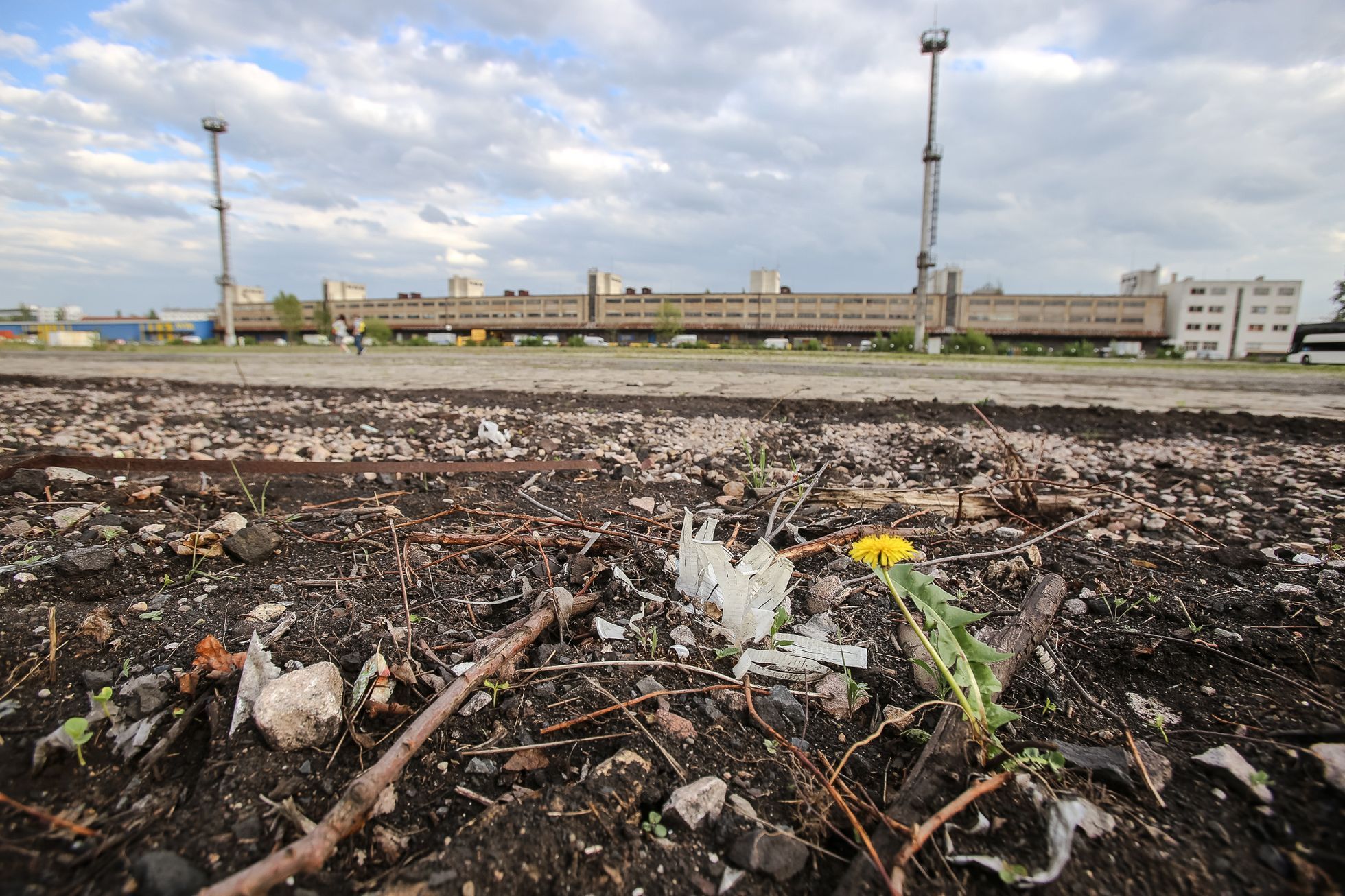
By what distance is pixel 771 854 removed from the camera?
99cm

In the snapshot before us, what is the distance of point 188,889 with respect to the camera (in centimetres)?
85

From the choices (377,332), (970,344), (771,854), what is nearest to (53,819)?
(771,854)

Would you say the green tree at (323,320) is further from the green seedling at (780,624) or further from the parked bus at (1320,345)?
the parked bus at (1320,345)

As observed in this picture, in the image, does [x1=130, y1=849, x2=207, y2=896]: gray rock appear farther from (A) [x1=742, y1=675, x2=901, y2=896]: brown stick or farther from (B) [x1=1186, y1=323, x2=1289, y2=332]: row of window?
(B) [x1=1186, y1=323, x2=1289, y2=332]: row of window

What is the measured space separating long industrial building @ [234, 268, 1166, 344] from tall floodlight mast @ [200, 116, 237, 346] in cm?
3371

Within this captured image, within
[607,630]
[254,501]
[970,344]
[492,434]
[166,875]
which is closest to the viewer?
[166,875]

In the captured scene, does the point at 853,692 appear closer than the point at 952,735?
Result: No

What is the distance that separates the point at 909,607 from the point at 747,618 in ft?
1.94

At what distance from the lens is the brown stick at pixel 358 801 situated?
83cm

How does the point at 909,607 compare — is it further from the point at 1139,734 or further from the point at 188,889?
the point at 188,889

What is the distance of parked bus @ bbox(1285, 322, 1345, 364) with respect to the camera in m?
38.0

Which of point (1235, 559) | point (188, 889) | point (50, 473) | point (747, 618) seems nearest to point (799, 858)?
point (747, 618)

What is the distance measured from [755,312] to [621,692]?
93.4m

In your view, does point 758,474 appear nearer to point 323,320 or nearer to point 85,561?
point 85,561
